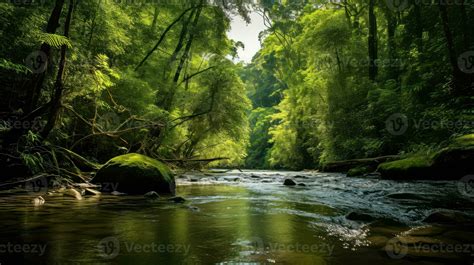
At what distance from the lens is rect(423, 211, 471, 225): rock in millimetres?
4162

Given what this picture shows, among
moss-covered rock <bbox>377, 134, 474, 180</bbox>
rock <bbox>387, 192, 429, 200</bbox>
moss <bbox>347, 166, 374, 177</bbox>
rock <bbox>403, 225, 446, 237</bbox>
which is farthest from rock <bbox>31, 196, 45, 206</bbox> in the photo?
moss <bbox>347, 166, 374, 177</bbox>

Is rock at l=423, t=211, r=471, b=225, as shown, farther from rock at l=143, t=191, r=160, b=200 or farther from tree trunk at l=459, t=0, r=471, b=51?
tree trunk at l=459, t=0, r=471, b=51

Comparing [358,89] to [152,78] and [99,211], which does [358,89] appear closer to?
[152,78]

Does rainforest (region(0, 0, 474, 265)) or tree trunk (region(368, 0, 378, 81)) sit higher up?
tree trunk (region(368, 0, 378, 81))

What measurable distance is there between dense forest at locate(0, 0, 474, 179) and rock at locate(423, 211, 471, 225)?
6676 mm

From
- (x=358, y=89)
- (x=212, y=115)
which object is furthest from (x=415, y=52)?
(x=212, y=115)

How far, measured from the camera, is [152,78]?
16.6m

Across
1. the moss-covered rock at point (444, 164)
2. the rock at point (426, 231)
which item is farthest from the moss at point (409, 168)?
the rock at point (426, 231)

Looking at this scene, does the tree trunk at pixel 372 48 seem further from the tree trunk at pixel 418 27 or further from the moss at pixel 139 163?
the moss at pixel 139 163

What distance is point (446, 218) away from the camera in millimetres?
4211

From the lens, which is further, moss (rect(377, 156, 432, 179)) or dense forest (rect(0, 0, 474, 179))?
moss (rect(377, 156, 432, 179))

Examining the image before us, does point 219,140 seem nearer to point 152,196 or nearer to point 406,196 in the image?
point 152,196

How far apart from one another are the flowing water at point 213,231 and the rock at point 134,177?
117 cm

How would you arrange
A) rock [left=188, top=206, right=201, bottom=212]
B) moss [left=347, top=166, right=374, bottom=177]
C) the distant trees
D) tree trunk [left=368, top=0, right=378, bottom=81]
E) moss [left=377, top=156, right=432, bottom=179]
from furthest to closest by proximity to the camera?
1. tree trunk [left=368, top=0, right=378, bottom=81]
2. moss [left=347, top=166, right=374, bottom=177]
3. the distant trees
4. moss [left=377, top=156, right=432, bottom=179]
5. rock [left=188, top=206, right=201, bottom=212]
